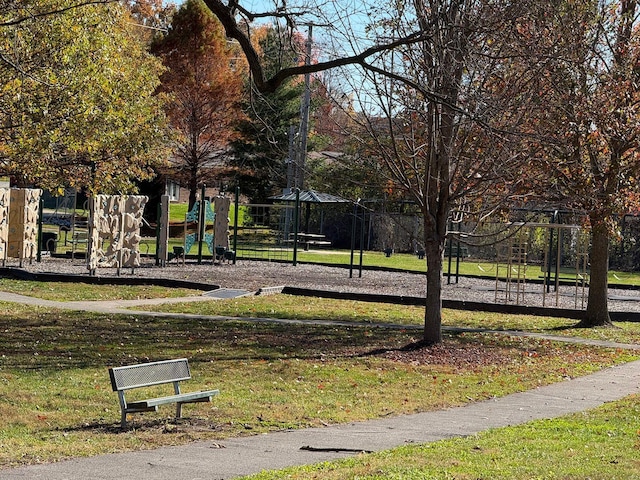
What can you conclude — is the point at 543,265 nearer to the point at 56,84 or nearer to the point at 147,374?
the point at 56,84

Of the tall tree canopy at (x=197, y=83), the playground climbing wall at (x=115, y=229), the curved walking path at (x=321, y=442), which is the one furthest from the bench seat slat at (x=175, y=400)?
the tall tree canopy at (x=197, y=83)

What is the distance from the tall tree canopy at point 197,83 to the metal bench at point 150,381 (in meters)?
41.3

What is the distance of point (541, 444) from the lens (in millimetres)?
9703

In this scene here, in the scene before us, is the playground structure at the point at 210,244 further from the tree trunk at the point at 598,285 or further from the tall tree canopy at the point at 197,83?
the tall tree canopy at the point at 197,83

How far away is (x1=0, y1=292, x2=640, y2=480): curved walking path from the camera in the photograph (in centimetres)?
827

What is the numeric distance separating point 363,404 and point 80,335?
20.9 feet

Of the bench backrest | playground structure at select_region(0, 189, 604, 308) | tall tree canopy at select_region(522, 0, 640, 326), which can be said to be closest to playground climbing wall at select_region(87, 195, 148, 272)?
playground structure at select_region(0, 189, 604, 308)

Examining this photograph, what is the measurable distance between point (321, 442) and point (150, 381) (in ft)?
6.64

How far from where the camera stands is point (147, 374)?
35.3 feet

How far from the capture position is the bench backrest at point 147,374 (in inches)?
406

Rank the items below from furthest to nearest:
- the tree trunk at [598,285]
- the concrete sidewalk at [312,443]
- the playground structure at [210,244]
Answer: the playground structure at [210,244], the tree trunk at [598,285], the concrete sidewalk at [312,443]

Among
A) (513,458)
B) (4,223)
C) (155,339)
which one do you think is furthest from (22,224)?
(513,458)

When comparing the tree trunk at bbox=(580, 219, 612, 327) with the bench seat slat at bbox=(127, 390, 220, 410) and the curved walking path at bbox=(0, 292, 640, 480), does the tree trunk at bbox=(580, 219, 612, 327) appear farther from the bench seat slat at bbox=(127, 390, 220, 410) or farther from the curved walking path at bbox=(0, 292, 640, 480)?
the bench seat slat at bbox=(127, 390, 220, 410)

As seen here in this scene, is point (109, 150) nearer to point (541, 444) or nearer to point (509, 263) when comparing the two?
point (509, 263)
